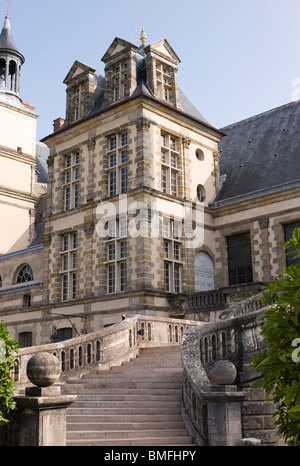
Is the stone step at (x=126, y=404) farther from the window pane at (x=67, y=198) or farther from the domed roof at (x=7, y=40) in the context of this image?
the domed roof at (x=7, y=40)

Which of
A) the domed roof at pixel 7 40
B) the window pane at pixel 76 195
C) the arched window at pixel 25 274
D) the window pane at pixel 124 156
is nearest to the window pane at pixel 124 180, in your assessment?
the window pane at pixel 124 156

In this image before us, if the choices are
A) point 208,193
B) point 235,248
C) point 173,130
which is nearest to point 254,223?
point 235,248

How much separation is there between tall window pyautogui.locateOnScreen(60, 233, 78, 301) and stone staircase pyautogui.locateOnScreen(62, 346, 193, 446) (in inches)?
398

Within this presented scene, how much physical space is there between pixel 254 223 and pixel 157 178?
425 centimetres

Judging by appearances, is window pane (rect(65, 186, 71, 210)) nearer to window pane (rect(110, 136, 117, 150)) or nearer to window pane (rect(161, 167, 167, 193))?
window pane (rect(110, 136, 117, 150))

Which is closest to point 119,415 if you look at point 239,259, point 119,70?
point 239,259

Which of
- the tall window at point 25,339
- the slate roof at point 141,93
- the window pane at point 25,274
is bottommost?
the tall window at point 25,339

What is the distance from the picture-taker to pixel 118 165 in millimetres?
21922

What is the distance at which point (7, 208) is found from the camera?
106 feet

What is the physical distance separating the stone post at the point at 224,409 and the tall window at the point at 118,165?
14126 mm

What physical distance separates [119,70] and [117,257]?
8177mm

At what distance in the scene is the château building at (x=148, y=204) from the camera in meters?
20.4
